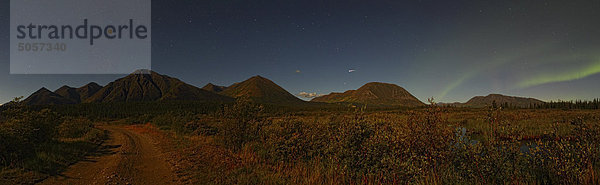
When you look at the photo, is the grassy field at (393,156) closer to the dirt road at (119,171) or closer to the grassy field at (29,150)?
the grassy field at (29,150)

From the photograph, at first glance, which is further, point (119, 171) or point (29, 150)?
point (29, 150)

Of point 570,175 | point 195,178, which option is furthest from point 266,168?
point 570,175

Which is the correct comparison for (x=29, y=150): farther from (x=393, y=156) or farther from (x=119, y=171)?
(x=393, y=156)

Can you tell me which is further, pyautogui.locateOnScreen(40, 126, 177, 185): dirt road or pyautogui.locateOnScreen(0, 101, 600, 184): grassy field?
pyautogui.locateOnScreen(40, 126, 177, 185): dirt road

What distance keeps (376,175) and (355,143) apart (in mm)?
1403

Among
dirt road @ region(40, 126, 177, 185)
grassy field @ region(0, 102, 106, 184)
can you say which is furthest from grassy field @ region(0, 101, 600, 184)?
dirt road @ region(40, 126, 177, 185)

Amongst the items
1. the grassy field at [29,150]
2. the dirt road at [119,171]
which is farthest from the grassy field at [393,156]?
the dirt road at [119,171]

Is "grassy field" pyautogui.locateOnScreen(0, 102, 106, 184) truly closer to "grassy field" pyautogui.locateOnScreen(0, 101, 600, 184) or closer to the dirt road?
"grassy field" pyautogui.locateOnScreen(0, 101, 600, 184)

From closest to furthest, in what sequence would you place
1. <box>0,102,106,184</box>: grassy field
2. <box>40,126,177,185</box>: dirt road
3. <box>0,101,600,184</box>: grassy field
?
<box>0,101,600,184</box>: grassy field
<box>40,126,177,185</box>: dirt road
<box>0,102,106,184</box>: grassy field

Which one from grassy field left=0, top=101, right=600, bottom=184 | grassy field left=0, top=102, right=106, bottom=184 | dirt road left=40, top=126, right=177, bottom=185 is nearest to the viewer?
grassy field left=0, top=101, right=600, bottom=184

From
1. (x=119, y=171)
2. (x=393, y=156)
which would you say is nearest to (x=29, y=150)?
(x=119, y=171)

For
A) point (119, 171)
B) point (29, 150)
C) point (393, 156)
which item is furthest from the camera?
point (29, 150)

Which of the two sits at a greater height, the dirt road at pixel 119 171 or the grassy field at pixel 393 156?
the grassy field at pixel 393 156

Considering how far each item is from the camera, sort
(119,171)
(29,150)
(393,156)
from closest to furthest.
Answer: (393,156) → (119,171) → (29,150)
